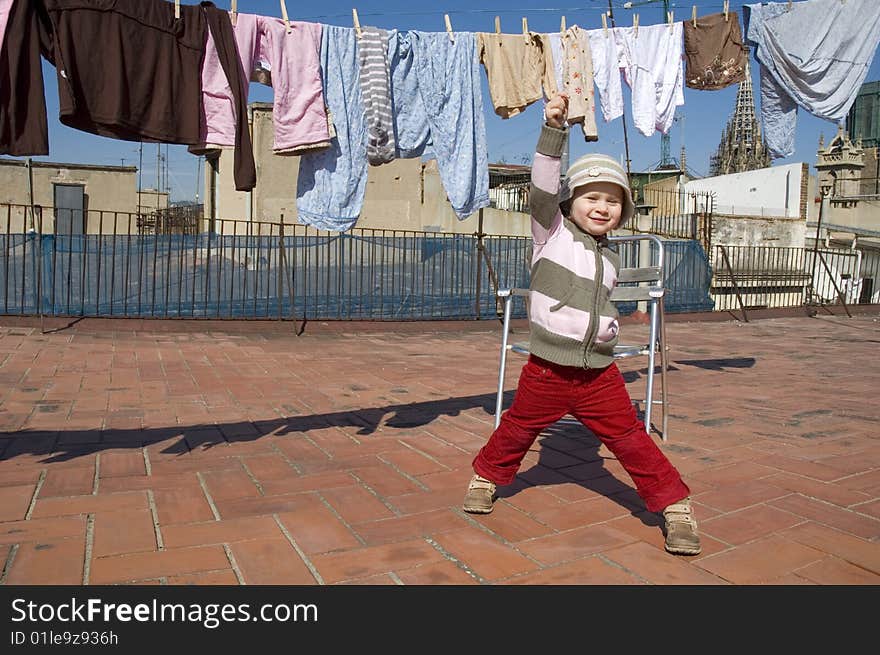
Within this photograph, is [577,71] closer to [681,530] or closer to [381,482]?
→ [381,482]

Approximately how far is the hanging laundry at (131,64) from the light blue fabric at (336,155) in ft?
1.54

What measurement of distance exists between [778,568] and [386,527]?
138 centimetres

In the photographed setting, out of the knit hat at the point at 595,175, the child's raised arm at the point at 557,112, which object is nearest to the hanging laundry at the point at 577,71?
the knit hat at the point at 595,175

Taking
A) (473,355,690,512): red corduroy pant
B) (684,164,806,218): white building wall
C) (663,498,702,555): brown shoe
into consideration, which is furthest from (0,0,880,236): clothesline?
(684,164,806,218): white building wall

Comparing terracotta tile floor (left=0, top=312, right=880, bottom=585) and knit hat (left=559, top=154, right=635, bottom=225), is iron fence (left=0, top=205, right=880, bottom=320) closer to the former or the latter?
terracotta tile floor (left=0, top=312, right=880, bottom=585)

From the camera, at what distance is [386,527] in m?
2.70

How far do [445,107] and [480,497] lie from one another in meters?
2.67

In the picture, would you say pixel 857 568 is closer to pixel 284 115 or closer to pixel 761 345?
pixel 284 115

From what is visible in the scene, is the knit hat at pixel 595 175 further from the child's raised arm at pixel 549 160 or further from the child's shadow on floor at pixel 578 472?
the child's shadow on floor at pixel 578 472

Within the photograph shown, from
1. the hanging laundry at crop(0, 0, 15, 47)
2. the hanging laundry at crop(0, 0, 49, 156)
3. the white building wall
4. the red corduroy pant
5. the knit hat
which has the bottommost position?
the red corduroy pant

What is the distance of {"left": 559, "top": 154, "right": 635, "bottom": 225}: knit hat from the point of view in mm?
2568

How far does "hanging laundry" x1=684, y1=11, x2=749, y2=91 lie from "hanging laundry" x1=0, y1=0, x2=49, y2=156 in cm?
422

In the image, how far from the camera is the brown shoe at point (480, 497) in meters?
2.81

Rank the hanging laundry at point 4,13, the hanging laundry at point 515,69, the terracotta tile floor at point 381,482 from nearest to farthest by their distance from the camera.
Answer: the terracotta tile floor at point 381,482 < the hanging laundry at point 4,13 < the hanging laundry at point 515,69
